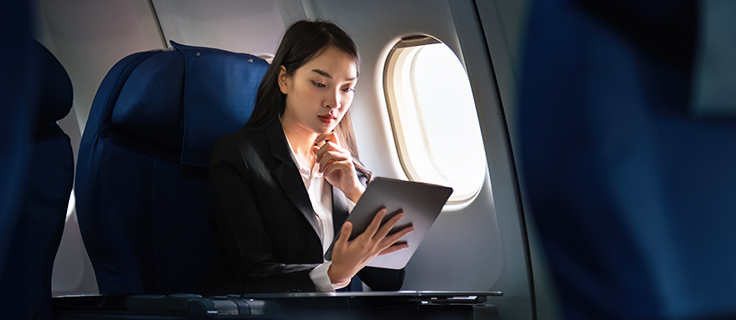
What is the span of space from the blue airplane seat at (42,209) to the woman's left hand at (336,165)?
67 cm

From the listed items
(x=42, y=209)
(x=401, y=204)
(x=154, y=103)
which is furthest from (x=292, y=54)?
(x=42, y=209)

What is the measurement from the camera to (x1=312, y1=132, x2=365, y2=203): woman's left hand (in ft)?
6.14

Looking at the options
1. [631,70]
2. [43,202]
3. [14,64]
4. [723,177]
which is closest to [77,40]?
[43,202]

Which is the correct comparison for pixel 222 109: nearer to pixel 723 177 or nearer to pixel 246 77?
pixel 246 77

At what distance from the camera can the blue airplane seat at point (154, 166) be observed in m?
1.73

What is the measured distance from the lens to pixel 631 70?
134 cm

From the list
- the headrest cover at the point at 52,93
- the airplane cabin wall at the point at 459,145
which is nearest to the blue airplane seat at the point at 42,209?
the headrest cover at the point at 52,93

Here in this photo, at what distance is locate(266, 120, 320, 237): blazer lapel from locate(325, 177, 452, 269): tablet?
9.6 inches

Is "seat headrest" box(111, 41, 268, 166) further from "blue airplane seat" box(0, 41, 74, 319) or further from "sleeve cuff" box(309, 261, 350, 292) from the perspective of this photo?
"sleeve cuff" box(309, 261, 350, 292)

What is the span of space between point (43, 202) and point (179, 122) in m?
0.49

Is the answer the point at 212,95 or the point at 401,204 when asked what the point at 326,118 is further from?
the point at 401,204

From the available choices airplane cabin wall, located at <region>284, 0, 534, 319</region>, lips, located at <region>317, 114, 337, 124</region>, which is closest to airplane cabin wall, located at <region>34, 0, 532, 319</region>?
airplane cabin wall, located at <region>284, 0, 534, 319</region>

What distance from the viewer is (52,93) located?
4.83 feet

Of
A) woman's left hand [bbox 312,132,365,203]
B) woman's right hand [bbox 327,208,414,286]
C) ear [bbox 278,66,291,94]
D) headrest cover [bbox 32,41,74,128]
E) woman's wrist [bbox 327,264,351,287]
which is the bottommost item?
woman's wrist [bbox 327,264,351,287]
